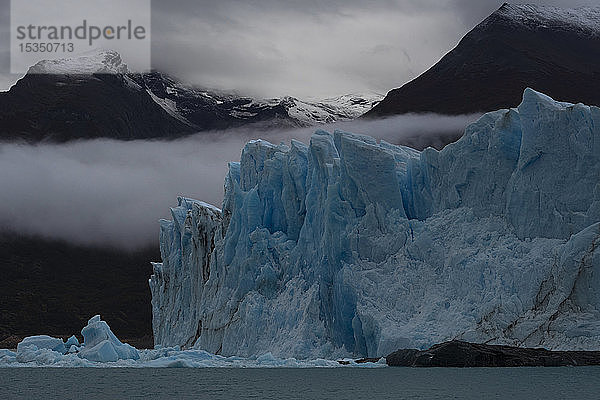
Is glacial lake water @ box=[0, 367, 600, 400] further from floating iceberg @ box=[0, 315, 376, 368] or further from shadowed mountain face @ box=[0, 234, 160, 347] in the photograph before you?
shadowed mountain face @ box=[0, 234, 160, 347]

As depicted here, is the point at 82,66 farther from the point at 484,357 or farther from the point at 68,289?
the point at 484,357

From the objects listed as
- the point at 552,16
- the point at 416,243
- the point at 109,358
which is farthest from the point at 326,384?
the point at 552,16

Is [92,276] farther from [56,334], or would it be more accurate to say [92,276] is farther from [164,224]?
[164,224]

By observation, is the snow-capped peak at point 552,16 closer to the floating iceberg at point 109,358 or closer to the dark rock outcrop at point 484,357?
the floating iceberg at point 109,358

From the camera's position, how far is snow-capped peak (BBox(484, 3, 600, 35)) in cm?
8269

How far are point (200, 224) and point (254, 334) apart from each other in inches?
444

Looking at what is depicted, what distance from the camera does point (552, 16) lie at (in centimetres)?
8362

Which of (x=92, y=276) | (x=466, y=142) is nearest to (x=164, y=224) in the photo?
(x=466, y=142)

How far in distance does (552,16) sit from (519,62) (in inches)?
228

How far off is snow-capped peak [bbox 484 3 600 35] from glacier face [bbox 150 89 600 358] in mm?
48353

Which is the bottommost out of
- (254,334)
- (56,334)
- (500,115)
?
(56,334)

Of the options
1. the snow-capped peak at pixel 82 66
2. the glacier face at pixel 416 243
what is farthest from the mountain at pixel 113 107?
the glacier face at pixel 416 243

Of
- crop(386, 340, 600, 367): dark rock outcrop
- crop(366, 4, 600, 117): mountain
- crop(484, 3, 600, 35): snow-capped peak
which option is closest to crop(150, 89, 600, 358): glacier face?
crop(386, 340, 600, 367): dark rock outcrop

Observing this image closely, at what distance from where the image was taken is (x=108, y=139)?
501ft
